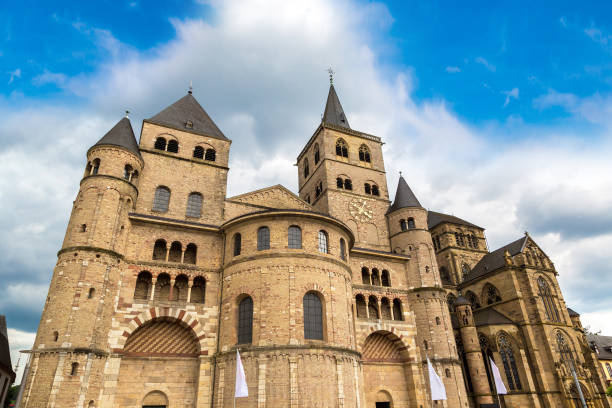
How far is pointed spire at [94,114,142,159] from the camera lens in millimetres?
26062

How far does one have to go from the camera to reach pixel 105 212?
76.1 ft

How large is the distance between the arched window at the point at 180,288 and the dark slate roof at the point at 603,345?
53865mm

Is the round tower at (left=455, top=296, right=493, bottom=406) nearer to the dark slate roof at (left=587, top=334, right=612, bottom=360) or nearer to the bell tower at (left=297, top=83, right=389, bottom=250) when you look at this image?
the bell tower at (left=297, top=83, right=389, bottom=250)

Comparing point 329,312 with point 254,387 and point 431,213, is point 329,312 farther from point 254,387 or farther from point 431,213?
point 431,213

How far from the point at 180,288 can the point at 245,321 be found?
192 inches

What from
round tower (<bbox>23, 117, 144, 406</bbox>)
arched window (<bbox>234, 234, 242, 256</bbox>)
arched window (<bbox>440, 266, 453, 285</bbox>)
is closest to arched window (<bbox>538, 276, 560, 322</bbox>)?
arched window (<bbox>440, 266, 453, 285</bbox>)

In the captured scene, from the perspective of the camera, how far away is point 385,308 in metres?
30.1

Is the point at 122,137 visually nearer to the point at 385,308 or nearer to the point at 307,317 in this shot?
the point at 307,317

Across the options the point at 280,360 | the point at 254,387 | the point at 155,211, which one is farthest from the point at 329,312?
the point at 155,211

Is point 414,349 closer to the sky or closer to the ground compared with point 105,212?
closer to the ground

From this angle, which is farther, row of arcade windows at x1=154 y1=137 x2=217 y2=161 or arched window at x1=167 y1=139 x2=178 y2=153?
arched window at x1=167 y1=139 x2=178 y2=153

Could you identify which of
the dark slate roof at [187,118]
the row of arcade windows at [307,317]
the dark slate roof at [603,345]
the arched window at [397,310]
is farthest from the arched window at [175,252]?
→ the dark slate roof at [603,345]

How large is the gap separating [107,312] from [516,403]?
110 feet

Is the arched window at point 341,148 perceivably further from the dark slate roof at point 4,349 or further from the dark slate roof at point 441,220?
the dark slate roof at point 4,349
